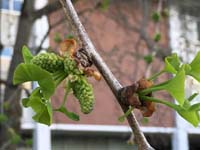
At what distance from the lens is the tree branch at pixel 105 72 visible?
65cm

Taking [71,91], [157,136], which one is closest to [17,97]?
[157,136]

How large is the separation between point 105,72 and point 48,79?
69mm

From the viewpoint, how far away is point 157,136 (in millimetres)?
5000

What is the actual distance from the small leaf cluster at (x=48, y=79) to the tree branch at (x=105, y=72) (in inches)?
1.1

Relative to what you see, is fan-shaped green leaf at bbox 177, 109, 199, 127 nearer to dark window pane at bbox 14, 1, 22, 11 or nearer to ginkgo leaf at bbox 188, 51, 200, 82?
ginkgo leaf at bbox 188, 51, 200, 82

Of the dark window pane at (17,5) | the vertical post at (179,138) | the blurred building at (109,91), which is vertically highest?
the dark window pane at (17,5)

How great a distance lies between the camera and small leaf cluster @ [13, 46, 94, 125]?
0.66 m

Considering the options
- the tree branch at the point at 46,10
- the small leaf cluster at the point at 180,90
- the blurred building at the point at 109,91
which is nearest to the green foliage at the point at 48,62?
the small leaf cluster at the point at 180,90

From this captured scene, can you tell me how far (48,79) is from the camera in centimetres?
66

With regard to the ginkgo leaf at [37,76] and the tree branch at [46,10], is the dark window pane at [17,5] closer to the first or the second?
the tree branch at [46,10]

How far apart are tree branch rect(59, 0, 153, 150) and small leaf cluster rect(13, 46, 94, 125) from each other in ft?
0.09

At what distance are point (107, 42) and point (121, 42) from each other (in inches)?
8.7

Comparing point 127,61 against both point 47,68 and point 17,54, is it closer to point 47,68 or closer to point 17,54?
point 17,54

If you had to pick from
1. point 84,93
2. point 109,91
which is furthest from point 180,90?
point 109,91
